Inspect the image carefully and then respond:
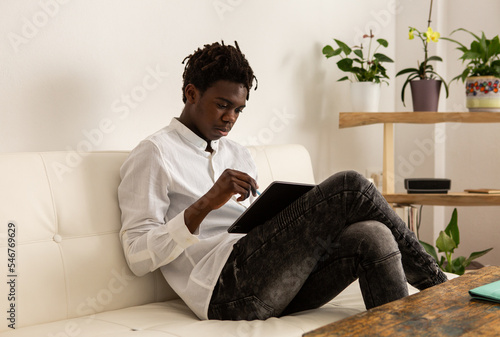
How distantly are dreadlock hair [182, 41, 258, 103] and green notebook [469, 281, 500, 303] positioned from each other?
84 cm

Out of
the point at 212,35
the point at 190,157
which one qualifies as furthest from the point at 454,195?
the point at 190,157

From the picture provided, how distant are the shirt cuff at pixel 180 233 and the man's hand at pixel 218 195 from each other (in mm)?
14

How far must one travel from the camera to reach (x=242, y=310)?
141cm

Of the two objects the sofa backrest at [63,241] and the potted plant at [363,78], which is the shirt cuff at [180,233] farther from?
the potted plant at [363,78]

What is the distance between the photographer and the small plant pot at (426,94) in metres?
2.65

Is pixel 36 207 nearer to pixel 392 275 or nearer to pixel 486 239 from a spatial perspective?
pixel 392 275

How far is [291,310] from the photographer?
154cm

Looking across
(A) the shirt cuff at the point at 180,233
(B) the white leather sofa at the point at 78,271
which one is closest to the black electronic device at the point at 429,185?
(B) the white leather sofa at the point at 78,271

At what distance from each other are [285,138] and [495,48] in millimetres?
931

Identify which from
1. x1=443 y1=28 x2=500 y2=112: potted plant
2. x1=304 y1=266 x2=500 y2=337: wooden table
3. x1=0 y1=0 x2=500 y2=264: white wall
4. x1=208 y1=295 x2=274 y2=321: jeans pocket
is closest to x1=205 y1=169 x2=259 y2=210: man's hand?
x1=208 y1=295 x2=274 y2=321: jeans pocket

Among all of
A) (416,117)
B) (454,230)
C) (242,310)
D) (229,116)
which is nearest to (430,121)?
(416,117)

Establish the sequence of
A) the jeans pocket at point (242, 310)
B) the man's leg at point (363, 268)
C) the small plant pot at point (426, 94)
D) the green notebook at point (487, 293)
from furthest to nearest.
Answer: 1. the small plant pot at point (426, 94)
2. the jeans pocket at point (242, 310)
3. the man's leg at point (363, 268)
4. the green notebook at point (487, 293)

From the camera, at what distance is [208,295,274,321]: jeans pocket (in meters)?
1.40

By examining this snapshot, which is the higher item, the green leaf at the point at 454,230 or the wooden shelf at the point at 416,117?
the wooden shelf at the point at 416,117
